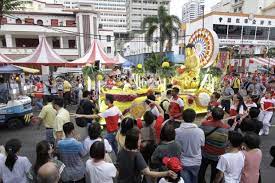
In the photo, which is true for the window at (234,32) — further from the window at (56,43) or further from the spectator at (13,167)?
the spectator at (13,167)

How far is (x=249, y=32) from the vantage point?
116 ft

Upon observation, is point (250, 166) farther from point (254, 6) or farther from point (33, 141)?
point (254, 6)

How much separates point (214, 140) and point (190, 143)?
467 millimetres

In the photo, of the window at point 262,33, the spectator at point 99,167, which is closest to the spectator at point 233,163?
the spectator at point 99,167

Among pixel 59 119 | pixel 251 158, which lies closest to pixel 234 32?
pixel 59 119

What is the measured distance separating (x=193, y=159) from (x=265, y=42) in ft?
123

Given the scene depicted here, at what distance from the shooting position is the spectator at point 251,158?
11.1ft

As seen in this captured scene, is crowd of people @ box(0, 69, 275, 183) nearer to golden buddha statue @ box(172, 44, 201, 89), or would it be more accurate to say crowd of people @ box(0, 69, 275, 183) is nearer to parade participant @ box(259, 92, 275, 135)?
parade participant @ box(259, 92, 275, 135)

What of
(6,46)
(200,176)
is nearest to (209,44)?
(200,176)

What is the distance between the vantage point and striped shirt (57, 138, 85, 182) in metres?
3.66

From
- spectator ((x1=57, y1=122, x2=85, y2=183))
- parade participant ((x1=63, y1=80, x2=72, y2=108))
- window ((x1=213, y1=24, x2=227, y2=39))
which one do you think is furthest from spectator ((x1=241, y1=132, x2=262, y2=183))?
window ((x1=213, y1=24, x2=227, y2=39))

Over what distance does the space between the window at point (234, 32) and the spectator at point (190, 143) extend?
1319 inches

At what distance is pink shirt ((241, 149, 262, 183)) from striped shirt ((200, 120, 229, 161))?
1.88 ft

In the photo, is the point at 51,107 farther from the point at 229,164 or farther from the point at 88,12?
the point at 88,12
